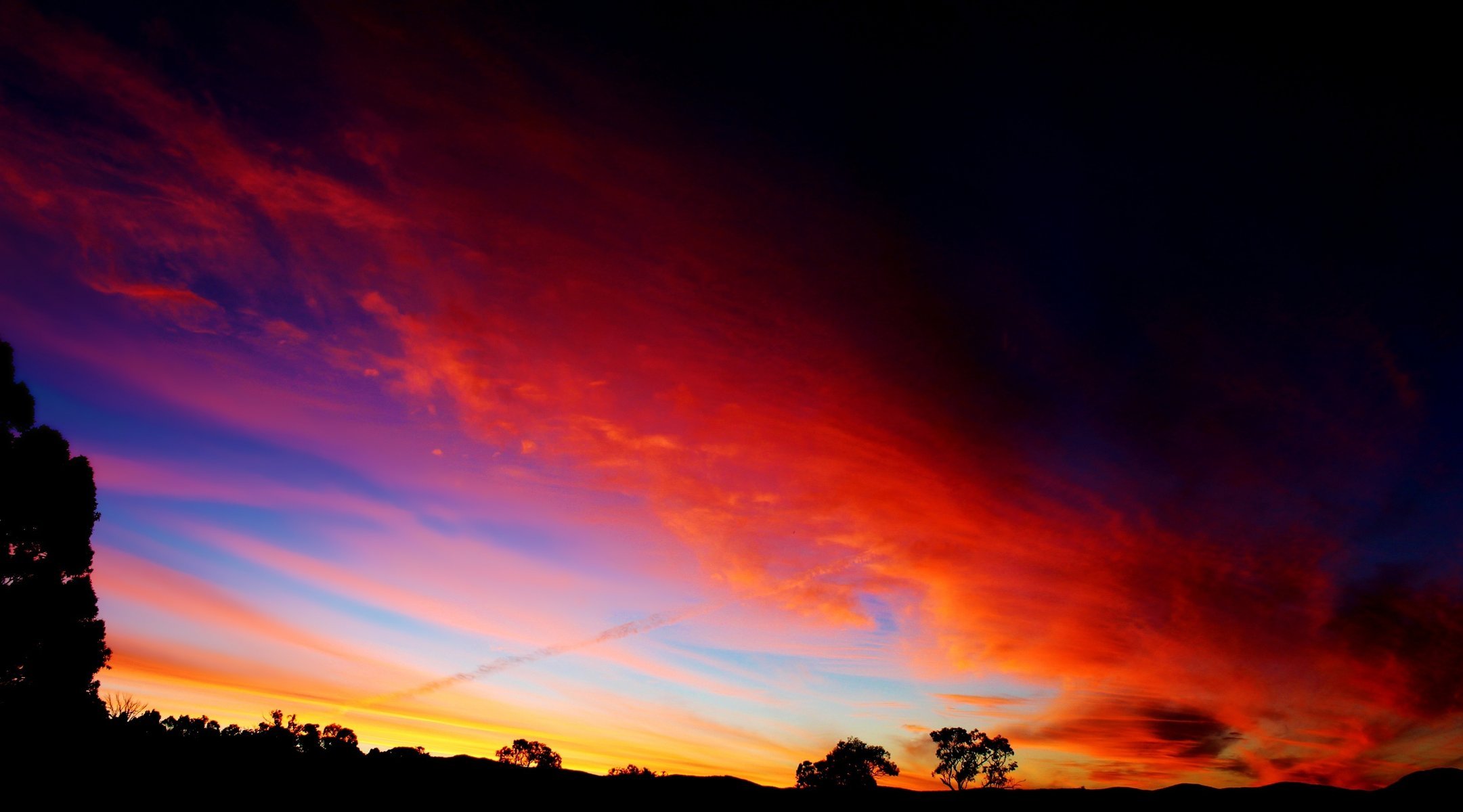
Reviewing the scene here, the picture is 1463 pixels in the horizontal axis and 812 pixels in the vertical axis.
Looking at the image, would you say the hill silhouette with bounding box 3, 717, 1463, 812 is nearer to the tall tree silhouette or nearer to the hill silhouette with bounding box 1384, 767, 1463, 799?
the hill silhouette with bounding box 1384, 767, 1463, 799

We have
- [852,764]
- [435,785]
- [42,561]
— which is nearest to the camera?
[435,785]

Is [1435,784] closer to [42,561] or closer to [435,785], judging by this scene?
[435,785]

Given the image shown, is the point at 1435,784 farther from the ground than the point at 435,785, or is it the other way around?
the point at 1435,784

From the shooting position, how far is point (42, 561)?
2112 cm

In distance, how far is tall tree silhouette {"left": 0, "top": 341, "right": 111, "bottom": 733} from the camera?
20.3m

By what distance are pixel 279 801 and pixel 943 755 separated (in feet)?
244

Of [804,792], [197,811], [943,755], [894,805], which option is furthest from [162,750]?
[943,755]

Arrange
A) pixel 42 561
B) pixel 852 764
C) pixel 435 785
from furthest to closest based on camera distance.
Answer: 1. pixel 852 764
2. pixel 42 561
3. pixel 435 785

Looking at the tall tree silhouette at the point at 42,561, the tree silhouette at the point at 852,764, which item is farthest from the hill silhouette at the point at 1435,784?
the tree silhouette at the point at 852,764

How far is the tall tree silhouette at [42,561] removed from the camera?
66.5ft

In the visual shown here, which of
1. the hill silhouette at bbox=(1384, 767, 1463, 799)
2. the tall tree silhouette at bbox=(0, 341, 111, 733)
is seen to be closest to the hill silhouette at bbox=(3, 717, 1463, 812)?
the hill silhouette at bbox=(1384, 767, 1463, 799)

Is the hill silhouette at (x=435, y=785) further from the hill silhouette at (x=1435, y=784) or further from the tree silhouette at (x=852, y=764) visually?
the tree silhouette at (x=852, y=764)

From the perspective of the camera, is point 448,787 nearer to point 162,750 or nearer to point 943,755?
point 162,750

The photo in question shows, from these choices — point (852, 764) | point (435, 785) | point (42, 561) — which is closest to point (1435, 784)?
point (435, 785)
